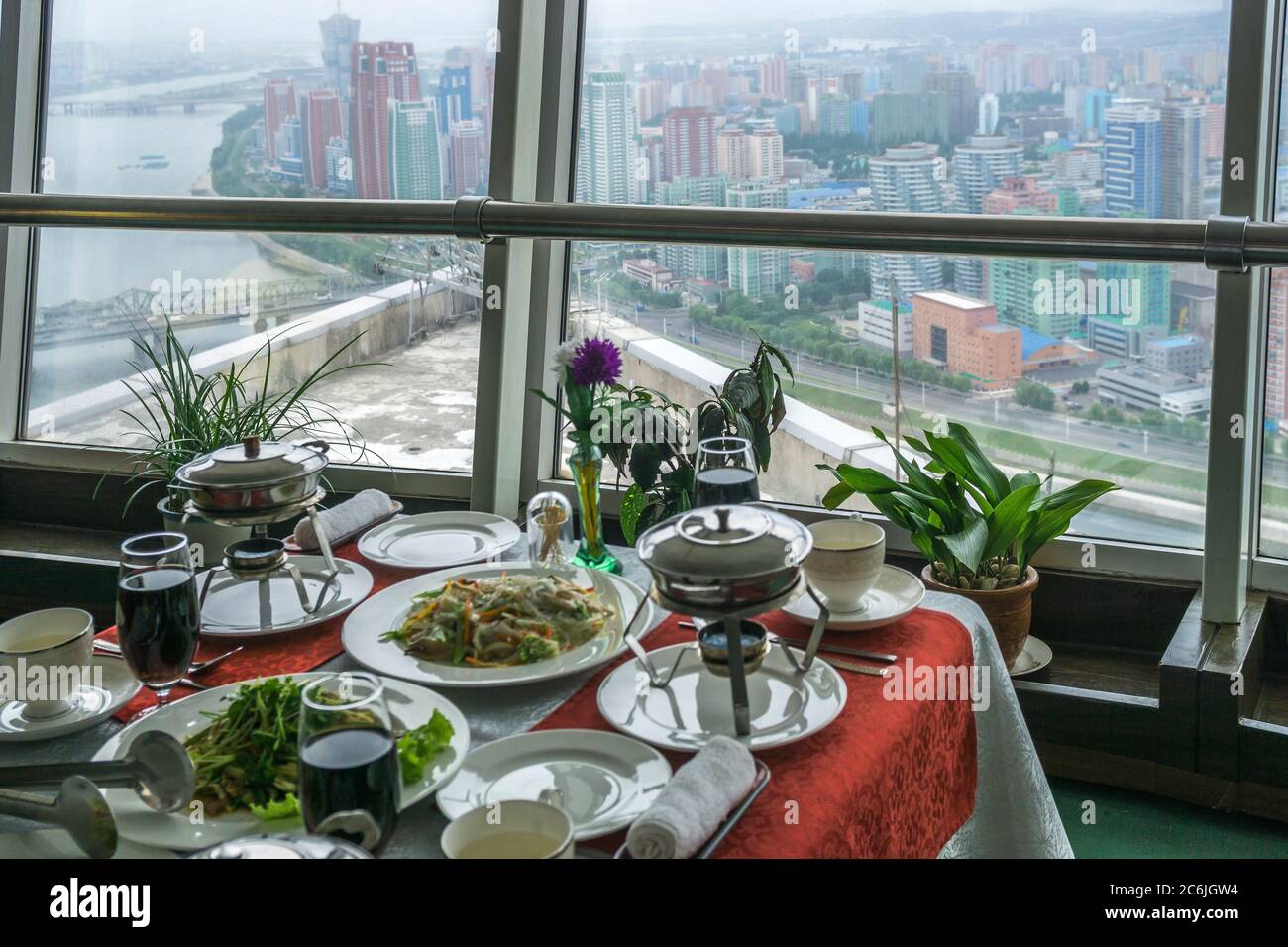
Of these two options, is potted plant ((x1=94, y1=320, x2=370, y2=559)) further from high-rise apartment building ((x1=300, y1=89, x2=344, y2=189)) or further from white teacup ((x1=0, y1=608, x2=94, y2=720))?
white teacup ((x1=0, y1=608, x2=94, y2=720))

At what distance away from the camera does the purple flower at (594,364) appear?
1.62 metres

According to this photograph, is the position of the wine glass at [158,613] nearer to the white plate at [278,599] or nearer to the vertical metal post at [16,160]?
the white plate at [278,599]

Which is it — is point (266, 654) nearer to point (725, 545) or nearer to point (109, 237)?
point (725, 545)

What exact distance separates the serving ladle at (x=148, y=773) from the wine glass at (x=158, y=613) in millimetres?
171

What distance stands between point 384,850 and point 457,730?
0.18m

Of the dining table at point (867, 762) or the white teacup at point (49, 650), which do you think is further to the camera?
the white teacup at point (49, 650)

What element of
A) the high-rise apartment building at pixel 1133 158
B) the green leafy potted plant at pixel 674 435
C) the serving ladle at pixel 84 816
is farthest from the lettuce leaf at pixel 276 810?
the high-rise apartment building at pixel 1133 158

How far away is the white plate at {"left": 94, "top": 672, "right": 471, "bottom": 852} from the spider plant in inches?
41.5

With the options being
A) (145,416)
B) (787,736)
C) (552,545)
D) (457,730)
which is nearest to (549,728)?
(457,730)

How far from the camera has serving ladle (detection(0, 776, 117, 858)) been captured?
106 centimetres

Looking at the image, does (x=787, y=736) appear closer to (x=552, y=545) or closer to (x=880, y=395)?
(x=552, y=545)

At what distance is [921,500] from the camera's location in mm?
2426

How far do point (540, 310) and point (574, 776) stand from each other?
1928 mm
